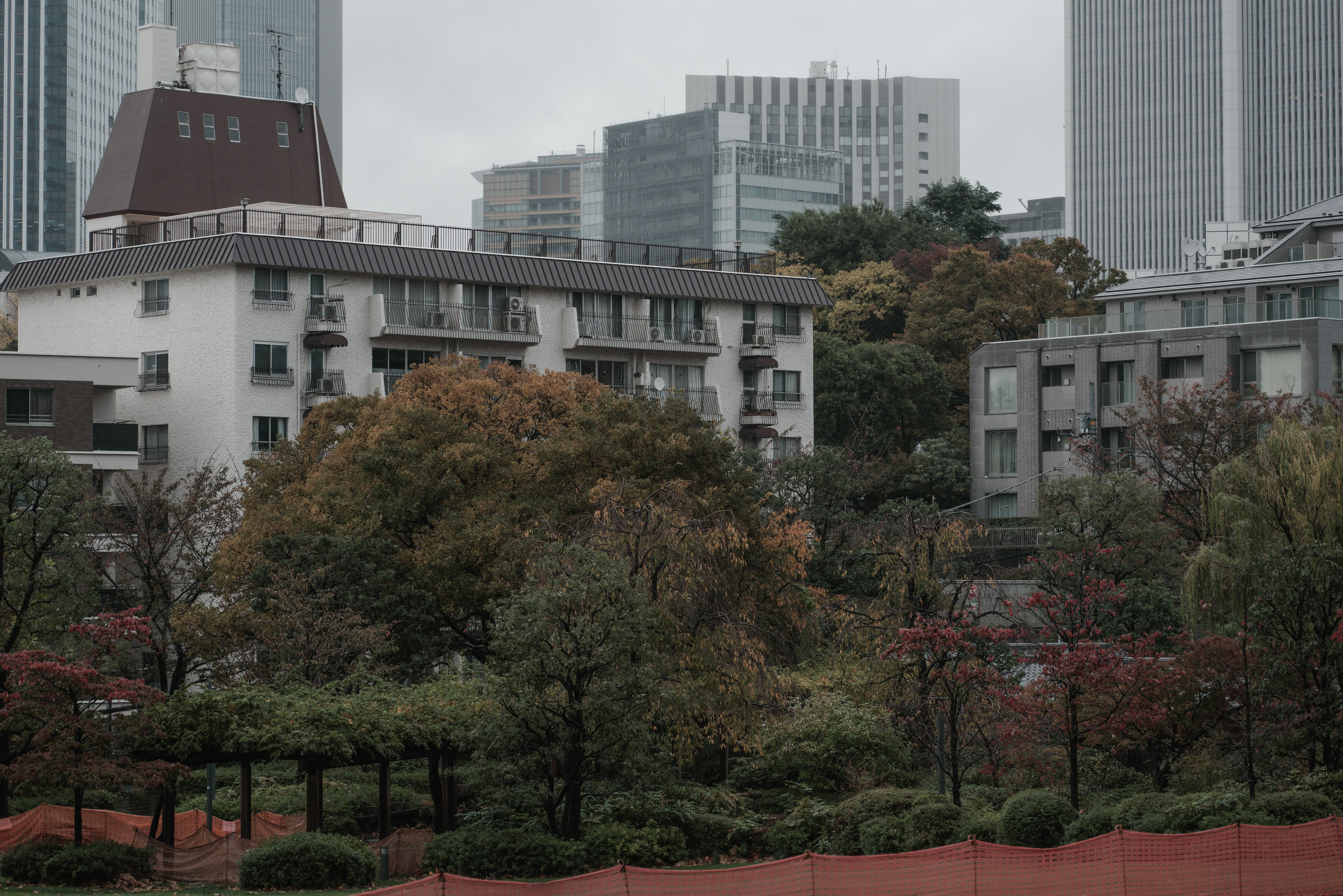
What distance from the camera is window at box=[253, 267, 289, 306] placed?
2625 inches

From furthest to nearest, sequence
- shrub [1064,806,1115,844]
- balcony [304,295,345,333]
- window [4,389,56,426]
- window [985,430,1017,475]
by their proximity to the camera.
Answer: window [985,430,1017,475] → balcony [304,295,345,333] → window [4,389,56,426] → shrub [1064,806,1115,844]

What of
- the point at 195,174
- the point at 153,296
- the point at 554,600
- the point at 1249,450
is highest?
the point at 195,174

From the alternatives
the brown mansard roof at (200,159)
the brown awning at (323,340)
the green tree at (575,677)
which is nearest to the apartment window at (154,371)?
the brown awning at (323,340)

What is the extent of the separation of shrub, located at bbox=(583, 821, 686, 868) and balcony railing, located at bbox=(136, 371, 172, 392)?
41645mm

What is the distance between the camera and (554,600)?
29.5 m

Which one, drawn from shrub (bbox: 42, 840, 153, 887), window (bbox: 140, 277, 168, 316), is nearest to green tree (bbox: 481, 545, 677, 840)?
shrub (bbox: 42, 840, 153, 887)

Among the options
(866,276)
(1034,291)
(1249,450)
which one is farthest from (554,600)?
(866,276)

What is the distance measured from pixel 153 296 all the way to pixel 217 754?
135ft

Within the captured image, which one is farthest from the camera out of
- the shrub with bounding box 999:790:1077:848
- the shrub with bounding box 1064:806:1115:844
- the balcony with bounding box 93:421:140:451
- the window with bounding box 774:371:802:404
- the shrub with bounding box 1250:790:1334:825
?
the window with bounding box 774:371:802:404

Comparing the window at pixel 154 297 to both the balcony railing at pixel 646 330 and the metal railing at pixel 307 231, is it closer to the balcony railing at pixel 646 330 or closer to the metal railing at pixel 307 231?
the metal railing at pixel 307 231

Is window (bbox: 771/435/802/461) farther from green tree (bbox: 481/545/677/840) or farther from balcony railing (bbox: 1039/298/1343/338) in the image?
green tree (bbox: 481/545/677/840)

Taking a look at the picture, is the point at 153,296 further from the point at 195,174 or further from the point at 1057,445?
the point at 1057,445

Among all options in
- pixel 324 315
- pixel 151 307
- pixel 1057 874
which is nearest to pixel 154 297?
pixel 151 307

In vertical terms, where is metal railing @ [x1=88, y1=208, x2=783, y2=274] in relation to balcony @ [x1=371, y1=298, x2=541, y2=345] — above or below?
above
